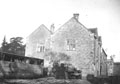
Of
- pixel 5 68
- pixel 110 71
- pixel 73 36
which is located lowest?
pixel 110 71

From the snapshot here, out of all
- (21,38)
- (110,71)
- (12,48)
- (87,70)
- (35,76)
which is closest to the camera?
(35,76)

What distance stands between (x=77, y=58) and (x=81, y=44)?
226 centimetres

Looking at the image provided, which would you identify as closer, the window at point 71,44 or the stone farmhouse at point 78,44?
the stone farmhouse at point 78,44

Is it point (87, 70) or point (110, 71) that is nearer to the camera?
point (87, 70)

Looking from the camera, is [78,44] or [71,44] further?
[71,44]

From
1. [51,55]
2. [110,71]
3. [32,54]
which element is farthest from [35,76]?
[110,71]

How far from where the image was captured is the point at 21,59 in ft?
45.6

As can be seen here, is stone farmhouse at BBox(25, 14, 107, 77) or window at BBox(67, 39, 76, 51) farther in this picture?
window at BBox(67, 39, 76, 51)

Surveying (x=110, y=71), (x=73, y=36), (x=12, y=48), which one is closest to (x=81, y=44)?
(x=73, y=36)

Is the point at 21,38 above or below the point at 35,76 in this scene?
above

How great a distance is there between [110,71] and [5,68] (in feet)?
123

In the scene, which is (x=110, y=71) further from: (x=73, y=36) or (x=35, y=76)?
(x=35, y=76)

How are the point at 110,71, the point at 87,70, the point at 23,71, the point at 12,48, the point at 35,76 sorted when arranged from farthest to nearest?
the point at 12,48, the point at 110,71, the point at 87,70, the point at 35,76, the point at 23,71

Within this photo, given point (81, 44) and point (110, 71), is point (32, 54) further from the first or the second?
point (110, 71)
